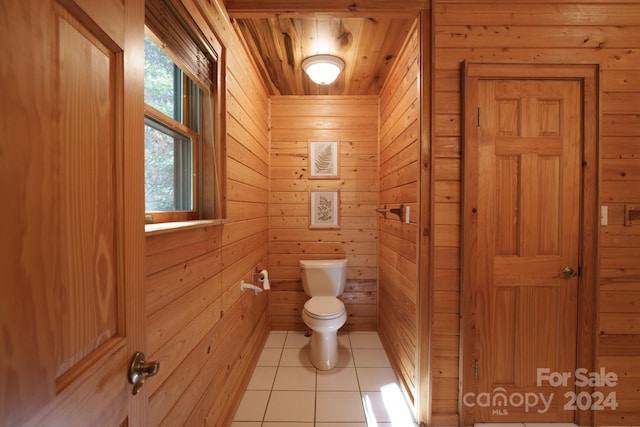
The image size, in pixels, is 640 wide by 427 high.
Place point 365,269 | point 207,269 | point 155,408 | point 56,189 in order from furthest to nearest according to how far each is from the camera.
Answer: point 365,269 → point 207,269 → point 155,408 → point 56,189

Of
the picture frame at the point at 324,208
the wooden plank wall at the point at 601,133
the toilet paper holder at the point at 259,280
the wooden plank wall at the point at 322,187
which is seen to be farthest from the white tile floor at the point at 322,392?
the picture frame at the point at 324,208

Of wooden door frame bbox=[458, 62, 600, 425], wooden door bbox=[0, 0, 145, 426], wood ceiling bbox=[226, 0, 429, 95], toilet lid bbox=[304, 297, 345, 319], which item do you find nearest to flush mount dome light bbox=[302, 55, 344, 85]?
wood ceiling bbox=[226, 0, 429, 95]

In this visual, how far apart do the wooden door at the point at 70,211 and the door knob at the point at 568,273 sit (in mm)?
2070

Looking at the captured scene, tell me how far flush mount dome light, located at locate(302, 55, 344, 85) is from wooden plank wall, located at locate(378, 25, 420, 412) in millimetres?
491

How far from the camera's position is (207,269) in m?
1.21

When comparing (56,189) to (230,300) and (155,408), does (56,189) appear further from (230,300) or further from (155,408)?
(230,300)

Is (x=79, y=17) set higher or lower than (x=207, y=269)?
higher

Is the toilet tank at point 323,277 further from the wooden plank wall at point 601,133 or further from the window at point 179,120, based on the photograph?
the window at point 179,120

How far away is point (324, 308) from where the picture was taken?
2.04 metres

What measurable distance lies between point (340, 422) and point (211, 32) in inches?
91.3

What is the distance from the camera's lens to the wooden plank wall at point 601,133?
1.46 meters

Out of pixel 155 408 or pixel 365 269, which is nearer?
pixel 155 408

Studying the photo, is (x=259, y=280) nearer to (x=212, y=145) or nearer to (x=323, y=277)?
(x=323, y=277)

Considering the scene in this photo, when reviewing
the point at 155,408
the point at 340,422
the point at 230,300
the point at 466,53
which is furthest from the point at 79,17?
the point at 340,422
